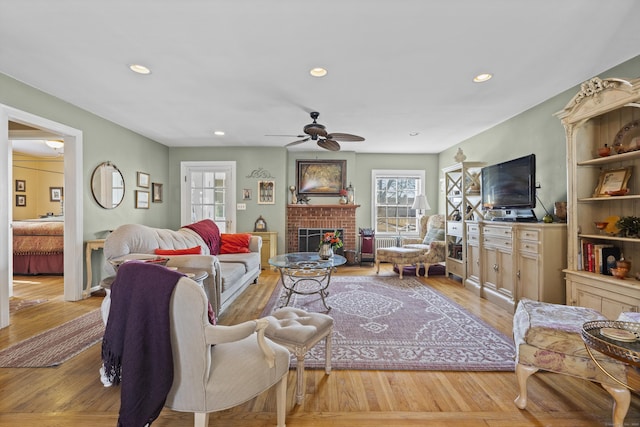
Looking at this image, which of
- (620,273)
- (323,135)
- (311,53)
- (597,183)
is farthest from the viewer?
(323,135)

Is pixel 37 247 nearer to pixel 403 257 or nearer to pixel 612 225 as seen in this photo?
pixel 403 257

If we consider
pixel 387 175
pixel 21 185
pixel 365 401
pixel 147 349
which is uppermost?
pixel 387 175

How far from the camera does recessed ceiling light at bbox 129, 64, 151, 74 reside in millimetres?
2673

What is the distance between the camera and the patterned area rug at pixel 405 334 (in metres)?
2.22

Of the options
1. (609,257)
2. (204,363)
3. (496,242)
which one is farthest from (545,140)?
(204,363)

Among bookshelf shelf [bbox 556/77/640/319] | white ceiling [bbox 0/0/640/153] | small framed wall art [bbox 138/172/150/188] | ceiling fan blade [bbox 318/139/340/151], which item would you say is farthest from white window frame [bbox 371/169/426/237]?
small framed wall art [bbox 138/172/150/188]

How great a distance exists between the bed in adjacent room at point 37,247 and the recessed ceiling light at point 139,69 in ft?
11.9

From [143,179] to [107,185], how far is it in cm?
91

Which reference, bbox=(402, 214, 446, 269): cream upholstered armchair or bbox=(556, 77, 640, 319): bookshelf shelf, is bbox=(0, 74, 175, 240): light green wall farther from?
bbox=(556, 77, 640, 319): bookshelf shelf

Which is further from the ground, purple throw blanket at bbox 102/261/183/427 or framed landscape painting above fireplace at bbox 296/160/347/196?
framed landscape painting above fireplace at bbox 296/160/347/196

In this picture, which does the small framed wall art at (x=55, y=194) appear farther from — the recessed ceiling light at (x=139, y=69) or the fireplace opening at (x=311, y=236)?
the recessed ceiling light at (x=139, y=69)

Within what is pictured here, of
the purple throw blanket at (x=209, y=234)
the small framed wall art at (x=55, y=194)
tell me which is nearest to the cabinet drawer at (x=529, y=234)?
the purple throw blanket at (x=209, y=234)

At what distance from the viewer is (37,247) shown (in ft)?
15.8

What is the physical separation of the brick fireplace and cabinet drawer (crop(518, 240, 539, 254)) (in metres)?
3.42
